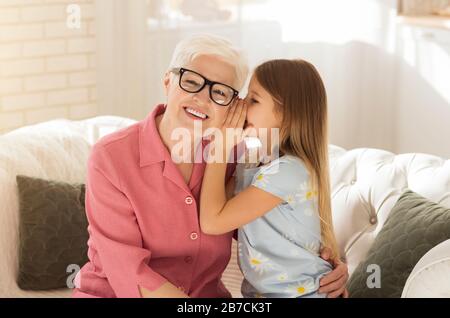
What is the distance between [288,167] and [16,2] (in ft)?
7.22

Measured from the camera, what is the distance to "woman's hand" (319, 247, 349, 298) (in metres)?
1.88

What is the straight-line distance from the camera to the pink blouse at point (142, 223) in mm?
1817

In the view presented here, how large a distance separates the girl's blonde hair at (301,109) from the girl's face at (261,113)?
11mm

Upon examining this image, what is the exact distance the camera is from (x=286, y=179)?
1.83 metres

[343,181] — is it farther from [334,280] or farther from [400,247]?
[334,280]

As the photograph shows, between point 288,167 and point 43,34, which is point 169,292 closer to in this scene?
point 288,167

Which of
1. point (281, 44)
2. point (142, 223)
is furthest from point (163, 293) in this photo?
point (281, 44)

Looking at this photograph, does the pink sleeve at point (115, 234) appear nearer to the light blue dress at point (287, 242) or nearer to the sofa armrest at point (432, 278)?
the light blue dress at point (287, 242)

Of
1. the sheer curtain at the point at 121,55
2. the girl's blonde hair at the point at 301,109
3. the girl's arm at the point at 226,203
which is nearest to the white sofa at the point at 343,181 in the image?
the girl's blonde hair at the point at 301,109

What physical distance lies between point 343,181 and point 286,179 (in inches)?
25.9

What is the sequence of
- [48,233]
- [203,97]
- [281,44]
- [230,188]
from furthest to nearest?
[281,44] → [48,233] → [230,188] → [203,97]
